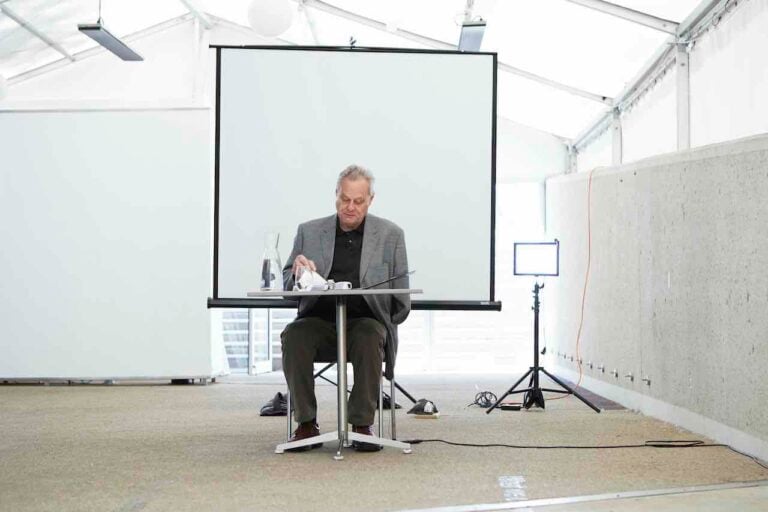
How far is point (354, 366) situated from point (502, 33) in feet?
16.6

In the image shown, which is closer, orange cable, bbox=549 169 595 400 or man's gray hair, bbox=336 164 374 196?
man's gray hair, bbox=336 164 374 196

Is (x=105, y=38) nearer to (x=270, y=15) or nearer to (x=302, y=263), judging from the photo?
(x=270, y=15)

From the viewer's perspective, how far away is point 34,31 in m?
10.4

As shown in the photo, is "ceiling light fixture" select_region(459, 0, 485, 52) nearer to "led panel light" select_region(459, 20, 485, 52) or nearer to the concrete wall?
"led panel light" select_region(459, 20, 485, 52)

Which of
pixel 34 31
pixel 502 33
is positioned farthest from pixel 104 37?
pixel 502 33

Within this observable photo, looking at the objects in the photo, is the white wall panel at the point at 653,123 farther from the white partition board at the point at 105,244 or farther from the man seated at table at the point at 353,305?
the white partition board at the point at 105,244

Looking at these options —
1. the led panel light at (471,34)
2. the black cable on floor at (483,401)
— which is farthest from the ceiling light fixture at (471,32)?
the black cable on floor at (483,401)

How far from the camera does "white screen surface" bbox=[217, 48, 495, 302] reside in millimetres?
5289

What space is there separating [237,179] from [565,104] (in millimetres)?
4868

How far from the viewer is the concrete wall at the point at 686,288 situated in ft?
12.8

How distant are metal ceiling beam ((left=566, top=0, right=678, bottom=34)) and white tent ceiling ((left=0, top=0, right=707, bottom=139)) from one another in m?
0.02

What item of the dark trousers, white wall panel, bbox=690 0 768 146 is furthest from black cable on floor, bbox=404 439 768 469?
white wall panel, bbox=690 0 768 146

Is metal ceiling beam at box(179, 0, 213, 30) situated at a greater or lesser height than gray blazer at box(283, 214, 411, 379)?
greater

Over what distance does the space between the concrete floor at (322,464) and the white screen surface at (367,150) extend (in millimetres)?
866
